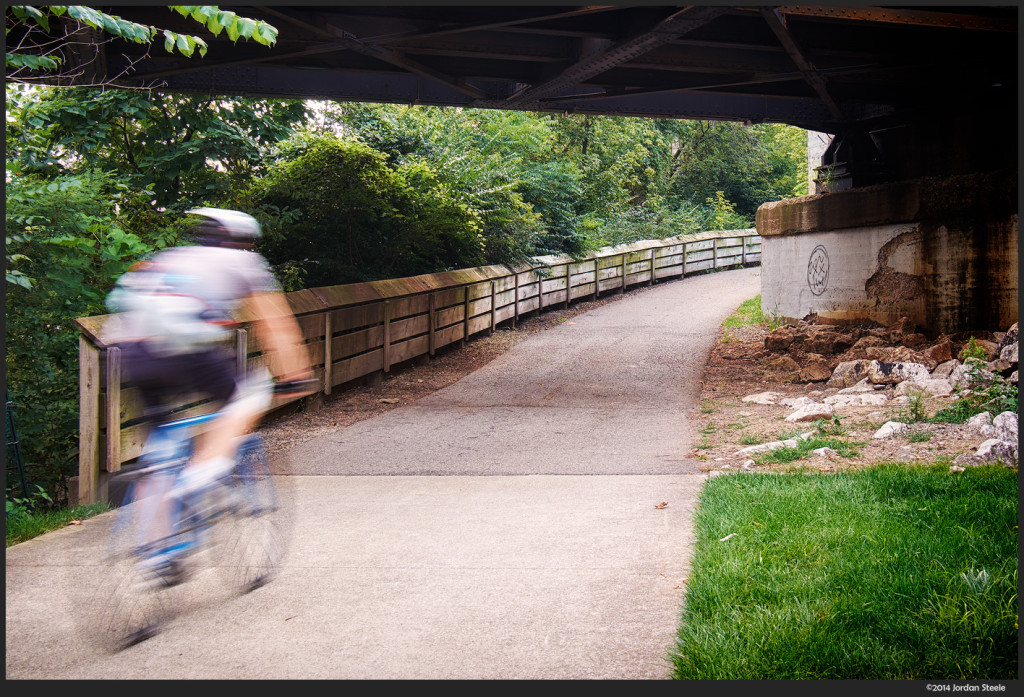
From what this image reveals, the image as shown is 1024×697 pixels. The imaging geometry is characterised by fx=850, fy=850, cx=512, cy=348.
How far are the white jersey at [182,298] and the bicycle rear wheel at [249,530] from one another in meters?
0.75

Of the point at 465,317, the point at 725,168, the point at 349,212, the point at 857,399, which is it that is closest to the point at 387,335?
the point at 349,212

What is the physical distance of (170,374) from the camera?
13.6ft

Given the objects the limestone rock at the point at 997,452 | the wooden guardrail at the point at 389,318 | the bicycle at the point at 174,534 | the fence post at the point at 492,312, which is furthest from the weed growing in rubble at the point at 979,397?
the fence post at the point at 492,312

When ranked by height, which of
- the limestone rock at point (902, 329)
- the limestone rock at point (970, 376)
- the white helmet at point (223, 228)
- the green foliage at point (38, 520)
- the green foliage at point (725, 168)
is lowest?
the green foliage at point (38, 520)

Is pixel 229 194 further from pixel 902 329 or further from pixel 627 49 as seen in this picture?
pixel 902 329

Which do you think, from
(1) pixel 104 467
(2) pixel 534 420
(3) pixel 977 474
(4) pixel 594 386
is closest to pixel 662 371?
(4) pixel 594 386

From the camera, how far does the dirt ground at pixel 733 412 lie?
23.3ft

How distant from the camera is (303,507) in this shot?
6215 mm

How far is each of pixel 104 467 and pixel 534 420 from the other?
15.9 feet

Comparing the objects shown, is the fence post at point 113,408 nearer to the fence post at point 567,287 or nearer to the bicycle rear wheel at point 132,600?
the bicycle rear wheel at point 132,600

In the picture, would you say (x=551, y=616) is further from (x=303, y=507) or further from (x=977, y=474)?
(x=977, y=474)

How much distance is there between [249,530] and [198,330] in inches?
52.5

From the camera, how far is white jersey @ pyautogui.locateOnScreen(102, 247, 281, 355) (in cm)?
414

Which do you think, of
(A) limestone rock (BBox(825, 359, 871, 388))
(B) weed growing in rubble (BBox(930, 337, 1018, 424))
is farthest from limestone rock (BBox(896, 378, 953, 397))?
(A) limestone rock (BBox(825, 359, 871, 388))
